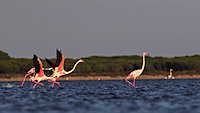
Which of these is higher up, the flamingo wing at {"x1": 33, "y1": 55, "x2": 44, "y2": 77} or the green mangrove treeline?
the green mangrove treeline

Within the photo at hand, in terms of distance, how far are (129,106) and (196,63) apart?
365 ft

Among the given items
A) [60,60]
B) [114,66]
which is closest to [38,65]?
[60,60]

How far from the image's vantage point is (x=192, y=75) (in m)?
108

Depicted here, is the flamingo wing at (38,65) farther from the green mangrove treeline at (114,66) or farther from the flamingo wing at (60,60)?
the green mangrove treeline at (114,66)

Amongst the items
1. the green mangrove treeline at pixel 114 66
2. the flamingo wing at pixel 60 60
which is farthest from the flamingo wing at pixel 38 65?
the green mangrove treeline at pixel 114 66

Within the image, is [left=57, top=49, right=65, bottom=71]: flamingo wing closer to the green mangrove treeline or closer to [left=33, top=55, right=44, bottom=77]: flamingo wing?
[left=33, top=55, right=44, bottom=77]: flamingo wing

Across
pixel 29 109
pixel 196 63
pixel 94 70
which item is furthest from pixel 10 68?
pixel 29 109

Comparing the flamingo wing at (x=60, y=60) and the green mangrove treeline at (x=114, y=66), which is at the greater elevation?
the green mangrove treeline at (x=114, y=66)

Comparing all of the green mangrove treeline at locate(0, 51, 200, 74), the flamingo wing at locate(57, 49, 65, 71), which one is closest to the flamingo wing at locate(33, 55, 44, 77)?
the flamingo wing at locate(57, 49, 65, 71)

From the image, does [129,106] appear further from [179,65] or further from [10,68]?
[179,65]

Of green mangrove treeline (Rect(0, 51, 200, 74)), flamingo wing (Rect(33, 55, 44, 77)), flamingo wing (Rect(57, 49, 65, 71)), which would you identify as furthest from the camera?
green mangrove treeline (Rect(0, 51, 200, 74))

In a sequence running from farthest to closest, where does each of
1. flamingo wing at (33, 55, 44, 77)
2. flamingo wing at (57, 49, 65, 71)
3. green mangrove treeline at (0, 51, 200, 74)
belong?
green mangrove treeline at (0, 51, 200, 74) → flamingo wing at (57, 49, 65, 71) → flamingo wing at (33, 55, 44, 77)

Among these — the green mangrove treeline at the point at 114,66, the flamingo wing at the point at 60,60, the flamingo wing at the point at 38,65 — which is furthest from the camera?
the green mangrove treeline at the point at 114,66

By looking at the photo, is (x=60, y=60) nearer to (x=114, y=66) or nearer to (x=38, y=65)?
(x=38, y=65)
